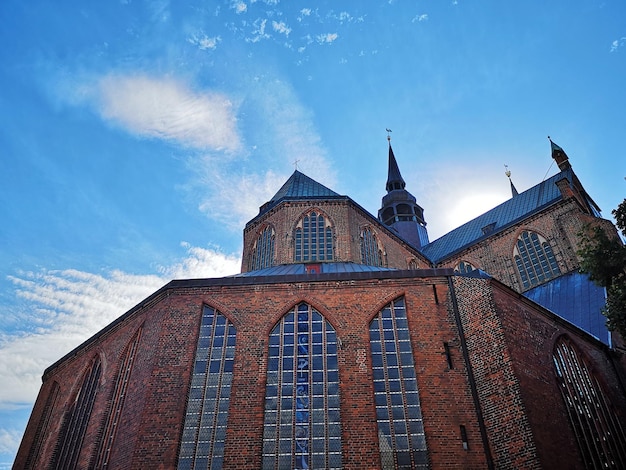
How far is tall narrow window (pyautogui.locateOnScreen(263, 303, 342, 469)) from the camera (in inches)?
446

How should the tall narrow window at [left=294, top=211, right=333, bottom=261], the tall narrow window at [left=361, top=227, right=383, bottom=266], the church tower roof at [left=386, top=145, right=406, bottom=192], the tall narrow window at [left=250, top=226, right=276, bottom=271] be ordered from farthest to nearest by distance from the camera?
1. the church tower roof at [left=386, top=145, right=406, bottom=192]
2. the tall narrow window at [left=361, top=227, right=383, bottom=266]
3. the tall narrow window at [left=250, top=226, right=276, bottom=271]
4. the tall narrow window at [left=294, top=211, right=333, bottom=261]

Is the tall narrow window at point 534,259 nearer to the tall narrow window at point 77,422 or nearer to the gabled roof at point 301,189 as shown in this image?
the gabled roof at point 301,189

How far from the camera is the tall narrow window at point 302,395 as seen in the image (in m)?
11.3

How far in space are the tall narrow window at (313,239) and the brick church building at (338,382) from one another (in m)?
6.62

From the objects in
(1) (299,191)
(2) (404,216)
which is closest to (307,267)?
(1) (299,191)

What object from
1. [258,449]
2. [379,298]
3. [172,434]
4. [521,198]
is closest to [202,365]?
[172,434]

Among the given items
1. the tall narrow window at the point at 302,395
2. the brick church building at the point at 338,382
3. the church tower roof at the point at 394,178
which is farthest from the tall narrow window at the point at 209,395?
the church tower roof at the point at 394,178

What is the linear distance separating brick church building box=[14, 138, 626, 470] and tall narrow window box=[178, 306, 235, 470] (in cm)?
3

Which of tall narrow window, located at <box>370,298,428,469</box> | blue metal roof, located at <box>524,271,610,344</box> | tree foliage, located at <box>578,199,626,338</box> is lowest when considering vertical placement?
tall narrow window, located at <box>370,298,428,469</box>

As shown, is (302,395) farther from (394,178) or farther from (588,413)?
(394,178)

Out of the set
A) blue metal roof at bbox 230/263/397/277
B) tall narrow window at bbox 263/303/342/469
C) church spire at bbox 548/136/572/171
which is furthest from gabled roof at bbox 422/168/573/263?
tall narrow window at bbox 263/303/342/469

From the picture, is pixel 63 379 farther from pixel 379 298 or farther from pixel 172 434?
pixel 379 298

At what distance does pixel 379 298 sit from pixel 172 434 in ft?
21.0

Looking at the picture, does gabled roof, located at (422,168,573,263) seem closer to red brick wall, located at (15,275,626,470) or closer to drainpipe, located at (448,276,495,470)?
red brick wall, located at (15,275,626,470)
